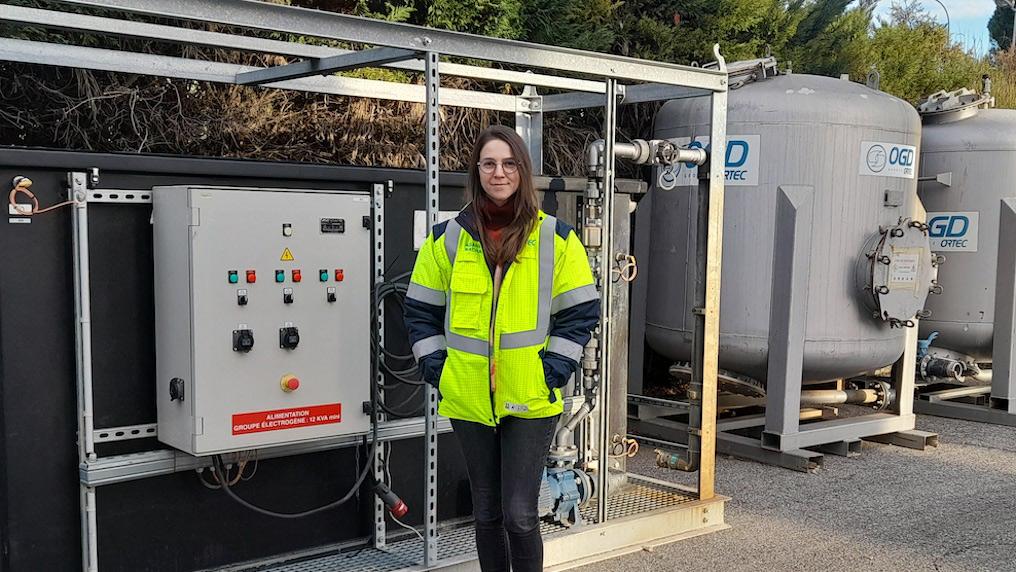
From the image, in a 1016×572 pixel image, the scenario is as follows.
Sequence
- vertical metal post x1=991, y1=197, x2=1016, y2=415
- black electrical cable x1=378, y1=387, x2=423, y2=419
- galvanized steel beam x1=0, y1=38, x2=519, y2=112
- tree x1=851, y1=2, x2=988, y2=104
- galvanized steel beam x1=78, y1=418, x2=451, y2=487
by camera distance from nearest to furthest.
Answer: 1. galvanized steel beam x1=78, y1=418, x2=451, y2=487
2. galvanized steel beam x1=0, y1=38, x2=519, y2=112
3. black electrical cable x1=378, y1=387, x2=423, y2=419
4. vertical metal post x1=991, y1=197, x2=1016, y2=415
5. tree x1=851, y1=2, x2=988, y2=104

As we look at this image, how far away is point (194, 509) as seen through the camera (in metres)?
3.91

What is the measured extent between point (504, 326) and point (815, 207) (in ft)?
12.8

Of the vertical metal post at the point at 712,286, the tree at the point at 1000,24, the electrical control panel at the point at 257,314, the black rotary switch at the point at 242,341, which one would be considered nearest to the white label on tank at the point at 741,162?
the vertical metal post at the point at 712,286

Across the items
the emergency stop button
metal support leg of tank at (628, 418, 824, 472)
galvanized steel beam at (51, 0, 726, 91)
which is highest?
galvanized steel beam at (51, 0, 726, 91)

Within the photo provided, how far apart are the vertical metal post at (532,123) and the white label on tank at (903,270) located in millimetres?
2553

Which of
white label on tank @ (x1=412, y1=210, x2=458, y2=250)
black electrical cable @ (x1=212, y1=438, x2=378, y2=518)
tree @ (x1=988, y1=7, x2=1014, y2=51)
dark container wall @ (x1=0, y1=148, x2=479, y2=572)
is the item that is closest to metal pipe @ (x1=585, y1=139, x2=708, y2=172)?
white label on tank @ (x1=412, y1=210, x2=458, y2=250)

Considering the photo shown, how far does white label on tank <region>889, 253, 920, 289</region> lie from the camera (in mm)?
6566

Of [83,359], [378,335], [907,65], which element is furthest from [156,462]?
[907,65]

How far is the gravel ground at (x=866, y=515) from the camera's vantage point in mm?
4668

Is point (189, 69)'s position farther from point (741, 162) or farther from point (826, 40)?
point (826, 40)

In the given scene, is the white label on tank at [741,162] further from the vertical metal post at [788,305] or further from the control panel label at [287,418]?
the control panel label at [287,418]

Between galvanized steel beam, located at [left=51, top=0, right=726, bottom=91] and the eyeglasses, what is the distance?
0.66 meters

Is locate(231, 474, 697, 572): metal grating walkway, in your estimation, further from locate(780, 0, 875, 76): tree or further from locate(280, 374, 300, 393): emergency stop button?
locate(780, 0, 875, 76): tree

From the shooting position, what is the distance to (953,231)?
8164mm
